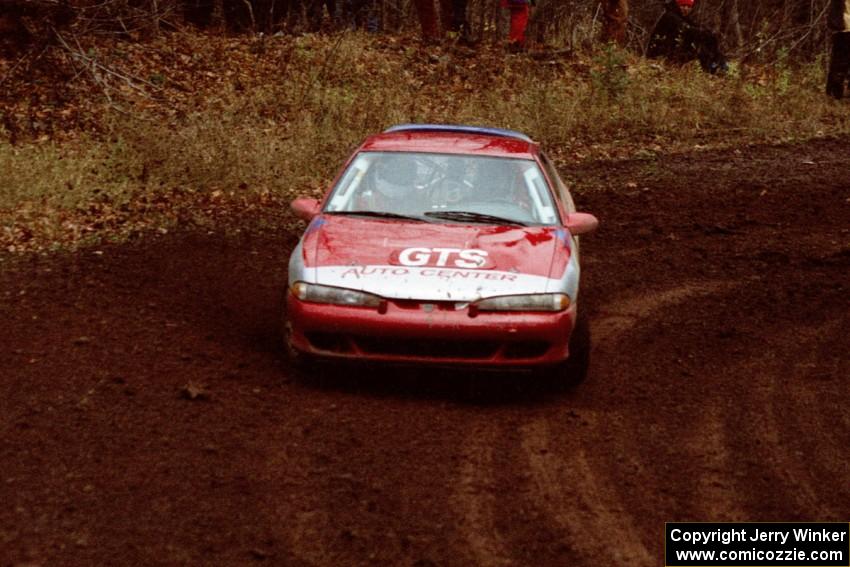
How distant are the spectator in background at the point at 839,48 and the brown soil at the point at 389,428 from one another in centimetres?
1058

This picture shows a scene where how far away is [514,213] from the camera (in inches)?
311

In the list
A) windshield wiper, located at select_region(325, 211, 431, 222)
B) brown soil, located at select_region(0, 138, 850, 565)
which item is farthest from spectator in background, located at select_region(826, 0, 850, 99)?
windshield wiper, located at select_region(325, 211, 431, 222)

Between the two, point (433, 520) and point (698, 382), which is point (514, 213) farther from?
point (433, 520)

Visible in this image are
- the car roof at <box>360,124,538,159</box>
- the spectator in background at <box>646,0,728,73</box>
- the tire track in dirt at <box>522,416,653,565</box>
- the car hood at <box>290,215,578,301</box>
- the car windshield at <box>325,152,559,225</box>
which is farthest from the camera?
the spectator in background at <box>646,0,728,73</box>

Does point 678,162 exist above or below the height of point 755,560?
below

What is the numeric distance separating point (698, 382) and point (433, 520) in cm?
283

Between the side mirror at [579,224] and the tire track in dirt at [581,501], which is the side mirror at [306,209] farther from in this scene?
the tire track in dirt at [581,501]

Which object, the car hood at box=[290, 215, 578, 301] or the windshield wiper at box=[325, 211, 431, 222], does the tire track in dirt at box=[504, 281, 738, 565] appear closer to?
the car hood at box=[290, 215, 578, 301]

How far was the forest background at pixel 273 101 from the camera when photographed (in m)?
13.1

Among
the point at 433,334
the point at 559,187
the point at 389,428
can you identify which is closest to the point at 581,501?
the point at 389,428

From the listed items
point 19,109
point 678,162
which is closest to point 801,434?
point 678,162

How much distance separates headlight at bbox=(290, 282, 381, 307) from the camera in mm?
6809

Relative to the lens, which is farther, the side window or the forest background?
the forest background

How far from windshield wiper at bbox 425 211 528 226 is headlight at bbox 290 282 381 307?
1.19 metres
